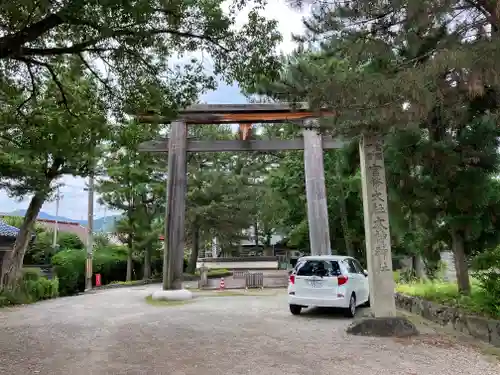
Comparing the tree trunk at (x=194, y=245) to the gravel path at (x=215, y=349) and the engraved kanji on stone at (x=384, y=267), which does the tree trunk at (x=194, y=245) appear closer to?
the gravel path at (x=215, y=349)

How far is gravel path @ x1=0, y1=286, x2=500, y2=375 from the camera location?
576cm

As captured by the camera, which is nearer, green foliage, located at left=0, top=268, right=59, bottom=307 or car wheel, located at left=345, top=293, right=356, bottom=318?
car wheel, located at left=345, top=293, right=356, bottom=318

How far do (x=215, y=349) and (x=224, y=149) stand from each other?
32.0 ft

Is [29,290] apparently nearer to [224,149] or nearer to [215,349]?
[224,149]

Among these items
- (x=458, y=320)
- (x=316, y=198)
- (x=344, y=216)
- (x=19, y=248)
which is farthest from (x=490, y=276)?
(x=19, y=248)

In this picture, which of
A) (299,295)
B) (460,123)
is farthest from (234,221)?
(460,123)

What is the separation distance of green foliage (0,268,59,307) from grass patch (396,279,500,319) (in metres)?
13.8

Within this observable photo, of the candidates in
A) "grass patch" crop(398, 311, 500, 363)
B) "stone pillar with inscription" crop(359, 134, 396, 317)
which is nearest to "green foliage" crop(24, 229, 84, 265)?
"stone pillar with inscription" crop(359, 134, 396, 317)

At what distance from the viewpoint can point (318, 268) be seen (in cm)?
1043

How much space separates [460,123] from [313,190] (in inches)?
287

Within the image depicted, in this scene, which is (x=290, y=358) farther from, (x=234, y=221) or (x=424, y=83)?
(x=234, y=221)

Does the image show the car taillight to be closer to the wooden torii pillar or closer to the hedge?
the wooden torii pillar

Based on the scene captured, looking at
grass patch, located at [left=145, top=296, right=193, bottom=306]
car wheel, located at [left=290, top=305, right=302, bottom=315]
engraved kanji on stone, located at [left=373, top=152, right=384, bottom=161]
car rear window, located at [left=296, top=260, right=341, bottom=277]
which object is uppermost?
engraved kanji on stone, located at [left=373, top=152, right=384, bottom=161]

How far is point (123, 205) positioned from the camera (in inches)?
1084
